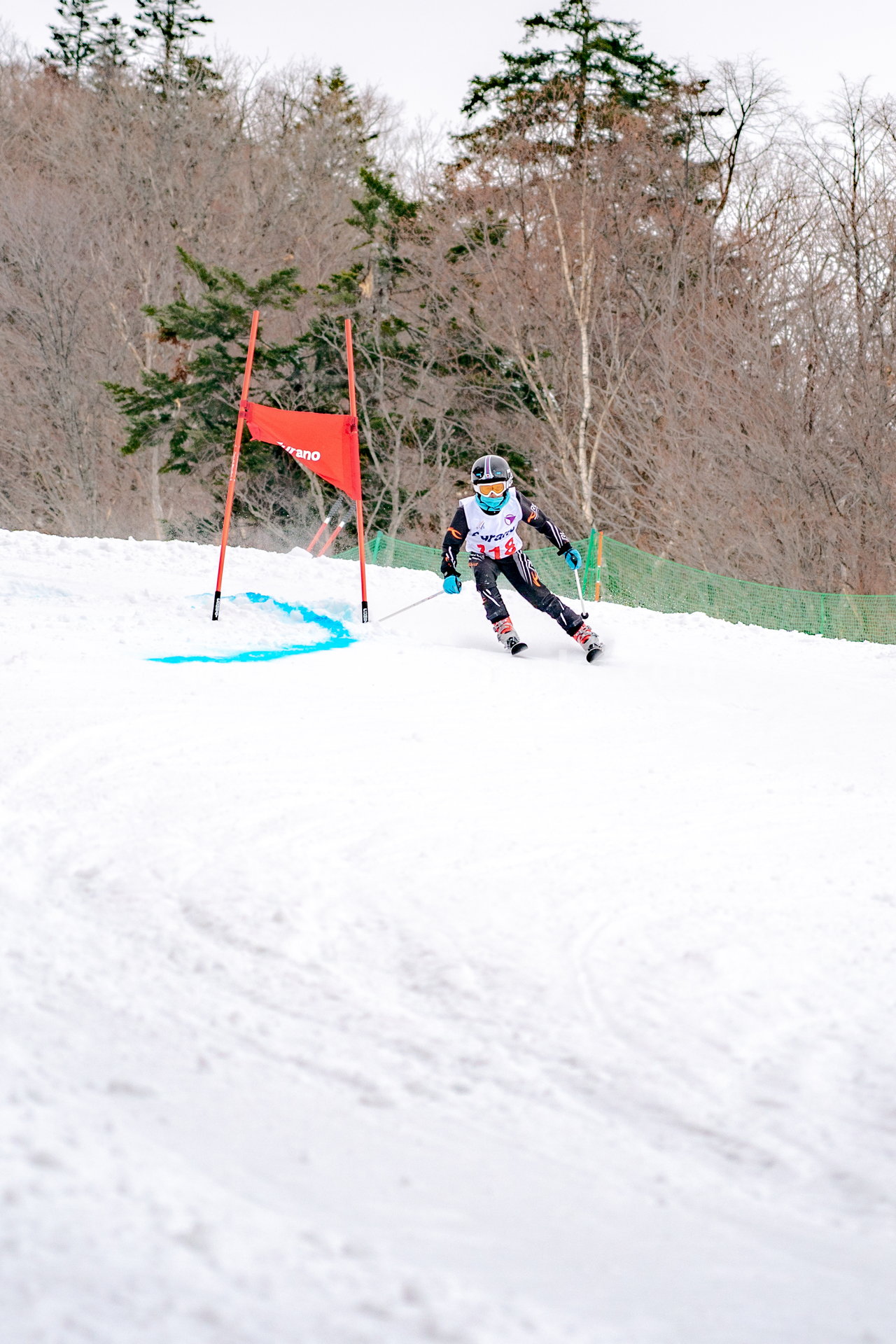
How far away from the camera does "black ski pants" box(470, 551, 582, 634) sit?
8.56 m

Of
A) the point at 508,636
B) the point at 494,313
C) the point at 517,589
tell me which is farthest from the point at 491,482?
the point at 494,313

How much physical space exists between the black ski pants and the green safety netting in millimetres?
5048

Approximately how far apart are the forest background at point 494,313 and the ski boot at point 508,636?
35.8 ft

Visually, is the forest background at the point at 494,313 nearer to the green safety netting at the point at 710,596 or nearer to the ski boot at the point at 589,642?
the green safety netting at the point at 710,596

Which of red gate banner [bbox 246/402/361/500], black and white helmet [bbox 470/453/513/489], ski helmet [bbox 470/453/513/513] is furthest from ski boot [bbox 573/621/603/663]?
red gate banner [bbox 246/402/361/500]

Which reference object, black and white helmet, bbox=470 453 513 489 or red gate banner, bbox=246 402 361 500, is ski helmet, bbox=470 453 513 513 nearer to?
black and white helmet, bbox=470 453 513 489

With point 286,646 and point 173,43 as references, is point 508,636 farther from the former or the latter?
point 173,43

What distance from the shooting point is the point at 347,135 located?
27.6 meters

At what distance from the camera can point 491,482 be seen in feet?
27.7

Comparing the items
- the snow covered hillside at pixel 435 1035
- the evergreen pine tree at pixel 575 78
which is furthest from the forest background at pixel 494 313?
the snow covered hillside at pixel 435 1035

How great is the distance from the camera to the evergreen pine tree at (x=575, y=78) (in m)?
22.9

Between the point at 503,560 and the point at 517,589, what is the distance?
0.26 m

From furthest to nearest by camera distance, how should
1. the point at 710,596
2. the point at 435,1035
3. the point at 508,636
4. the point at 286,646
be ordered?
the point at 710,596
the point at 508,636
the point at 286,646
the point at 435,1035

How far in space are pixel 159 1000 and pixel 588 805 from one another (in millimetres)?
2331
